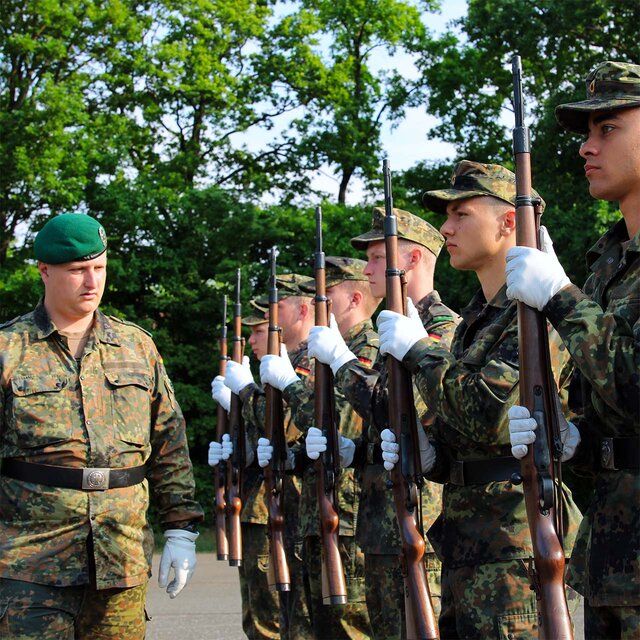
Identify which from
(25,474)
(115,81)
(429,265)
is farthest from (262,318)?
(115,81)

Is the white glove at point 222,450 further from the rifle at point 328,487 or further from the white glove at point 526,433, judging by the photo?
the white glove at point 526,433

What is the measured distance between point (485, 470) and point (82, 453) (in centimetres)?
175

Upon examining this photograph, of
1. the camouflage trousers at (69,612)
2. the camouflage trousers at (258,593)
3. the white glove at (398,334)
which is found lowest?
the camouflage trousers at (258,593)

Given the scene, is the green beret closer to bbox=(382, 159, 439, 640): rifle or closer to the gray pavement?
bbox=(382, 159, 439, 640): rifle

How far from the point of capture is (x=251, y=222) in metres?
22.0

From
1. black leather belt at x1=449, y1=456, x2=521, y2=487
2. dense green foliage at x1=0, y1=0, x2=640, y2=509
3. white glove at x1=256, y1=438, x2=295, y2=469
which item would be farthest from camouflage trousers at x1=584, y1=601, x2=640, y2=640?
dense green foliage at x1=0, y1=0, x2=640, y2=509

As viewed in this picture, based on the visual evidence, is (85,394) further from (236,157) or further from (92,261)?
(236,157)

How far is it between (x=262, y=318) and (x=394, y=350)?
4.97m

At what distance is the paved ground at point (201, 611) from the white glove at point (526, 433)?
18.3 ft

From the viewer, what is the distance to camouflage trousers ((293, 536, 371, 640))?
620cm

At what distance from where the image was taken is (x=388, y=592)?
5.10 meters

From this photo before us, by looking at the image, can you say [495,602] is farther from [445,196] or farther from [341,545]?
[341,545]

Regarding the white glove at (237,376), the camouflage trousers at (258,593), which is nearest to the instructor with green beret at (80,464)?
the camouflage trousers at (258,593)

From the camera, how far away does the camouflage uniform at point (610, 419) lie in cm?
309
